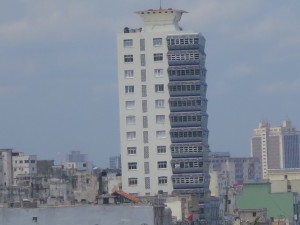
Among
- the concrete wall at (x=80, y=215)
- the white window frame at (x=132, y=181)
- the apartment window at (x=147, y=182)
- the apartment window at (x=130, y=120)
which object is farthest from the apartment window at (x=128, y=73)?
the concrete wall at (x=80, y=215)

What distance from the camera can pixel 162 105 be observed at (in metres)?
147

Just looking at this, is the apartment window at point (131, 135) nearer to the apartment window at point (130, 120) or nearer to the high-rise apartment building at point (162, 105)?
the high-rise apartment building at point (162, 105)

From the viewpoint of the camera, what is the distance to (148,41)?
478 ft

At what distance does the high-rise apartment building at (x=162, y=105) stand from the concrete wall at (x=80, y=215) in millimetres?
70700

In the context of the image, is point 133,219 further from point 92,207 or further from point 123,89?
point 123,89

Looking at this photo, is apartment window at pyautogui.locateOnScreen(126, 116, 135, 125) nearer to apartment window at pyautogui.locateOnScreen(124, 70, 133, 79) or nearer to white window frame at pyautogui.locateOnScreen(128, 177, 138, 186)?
apartment window at pyautogui.locateOnScreen(124, 70, 133, 79)

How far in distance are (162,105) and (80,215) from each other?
74.2m

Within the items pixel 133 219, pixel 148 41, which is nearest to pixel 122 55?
pixel 148 41

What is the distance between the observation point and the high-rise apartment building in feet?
478

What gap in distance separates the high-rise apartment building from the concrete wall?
70.7 m

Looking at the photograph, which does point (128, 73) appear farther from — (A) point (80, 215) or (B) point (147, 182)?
(A) point (80, 215)

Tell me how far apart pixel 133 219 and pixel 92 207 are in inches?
78.0

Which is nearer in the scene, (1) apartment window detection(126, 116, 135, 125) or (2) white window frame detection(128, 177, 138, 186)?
(2) white window frame detection(128, 177, 138, 186)

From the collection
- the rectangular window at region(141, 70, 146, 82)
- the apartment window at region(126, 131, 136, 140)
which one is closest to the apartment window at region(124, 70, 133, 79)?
the rectangular window at region(141, 70, 146, 82)
